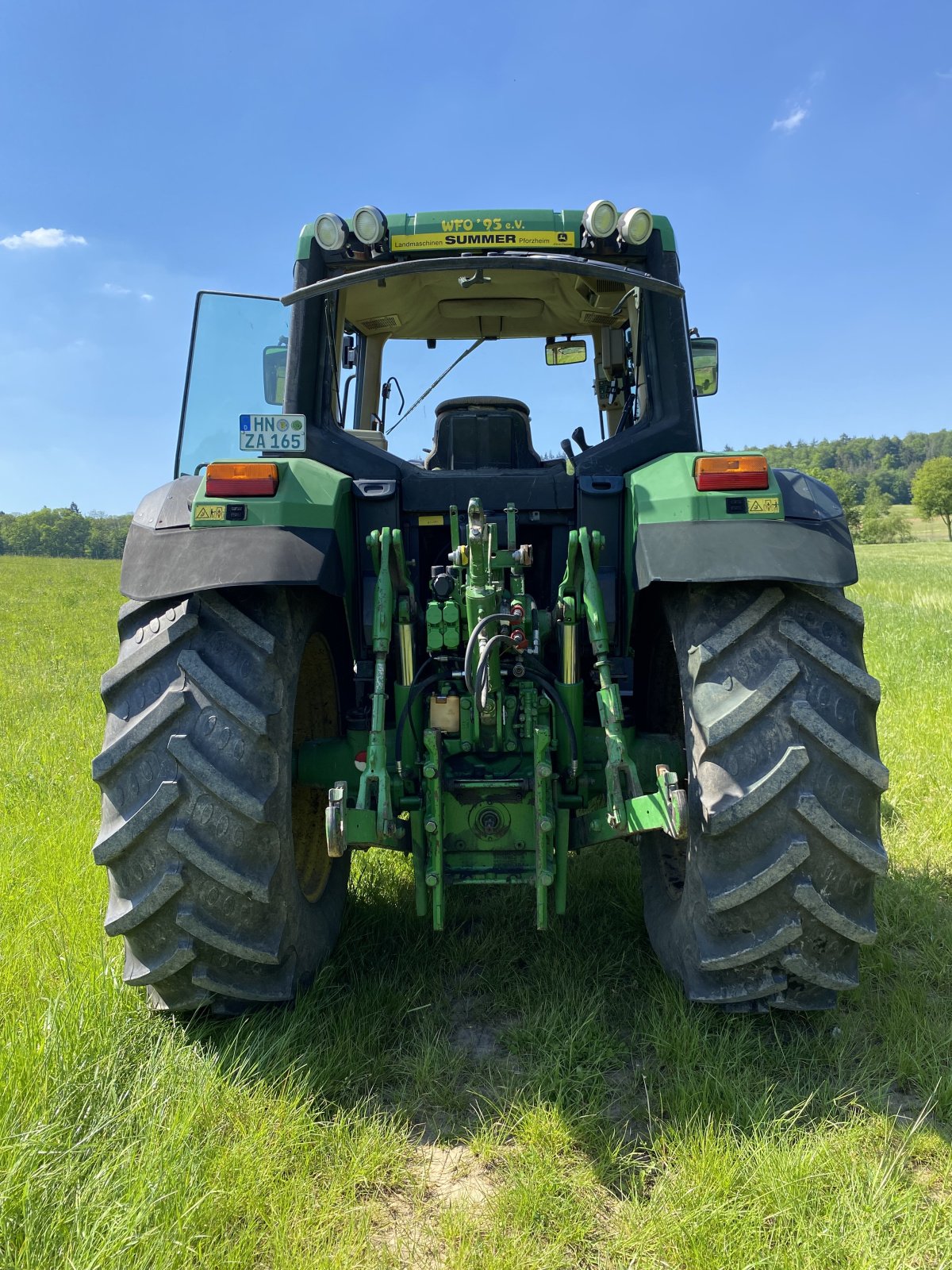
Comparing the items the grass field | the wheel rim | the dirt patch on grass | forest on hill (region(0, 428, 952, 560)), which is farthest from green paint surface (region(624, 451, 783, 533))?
forest on hill (region(0, 428, 952, 560))

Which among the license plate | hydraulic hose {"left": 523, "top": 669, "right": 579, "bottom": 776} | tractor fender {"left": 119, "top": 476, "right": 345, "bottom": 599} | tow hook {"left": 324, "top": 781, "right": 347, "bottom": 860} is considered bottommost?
tow hook {"left": 324, "top": 781, "right": 347, "bottom": 860}

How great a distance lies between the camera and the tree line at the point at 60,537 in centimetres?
7875

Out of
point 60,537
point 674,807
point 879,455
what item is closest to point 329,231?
point 674,807

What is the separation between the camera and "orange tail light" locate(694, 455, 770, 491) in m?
2.34

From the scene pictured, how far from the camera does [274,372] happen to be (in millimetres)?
3383

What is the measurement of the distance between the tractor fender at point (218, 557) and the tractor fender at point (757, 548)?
3.05 feet

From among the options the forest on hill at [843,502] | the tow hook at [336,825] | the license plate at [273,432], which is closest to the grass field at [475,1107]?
the tow hook at [336,825]

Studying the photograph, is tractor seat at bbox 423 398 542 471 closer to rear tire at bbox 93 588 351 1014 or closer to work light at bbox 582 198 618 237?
work light at bbox 582 198 618 237

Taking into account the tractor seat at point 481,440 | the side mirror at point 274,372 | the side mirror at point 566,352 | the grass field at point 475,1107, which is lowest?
the grass field at point 475,1107

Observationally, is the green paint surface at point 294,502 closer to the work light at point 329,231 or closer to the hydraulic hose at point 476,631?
the hydraulic hose at point 476,631

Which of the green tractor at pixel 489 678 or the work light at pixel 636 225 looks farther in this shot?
the work light at pixel 636 225

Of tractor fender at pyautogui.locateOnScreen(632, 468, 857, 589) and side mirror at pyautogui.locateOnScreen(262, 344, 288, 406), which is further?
side mirror at pyautogui.locateOnScreen(262, 344, 288, 406)

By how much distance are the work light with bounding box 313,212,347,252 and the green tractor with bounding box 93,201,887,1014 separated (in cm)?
2

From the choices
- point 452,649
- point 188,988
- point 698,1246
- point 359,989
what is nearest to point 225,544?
point 452,649
